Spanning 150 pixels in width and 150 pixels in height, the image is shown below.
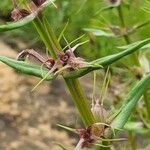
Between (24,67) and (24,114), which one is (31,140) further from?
(24,67)

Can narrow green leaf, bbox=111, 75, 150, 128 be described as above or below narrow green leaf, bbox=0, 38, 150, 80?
below

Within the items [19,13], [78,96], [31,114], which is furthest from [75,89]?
[31,114]

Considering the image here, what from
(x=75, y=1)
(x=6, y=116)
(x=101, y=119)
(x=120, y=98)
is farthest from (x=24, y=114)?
(x=101, y=119)

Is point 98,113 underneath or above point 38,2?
underneath

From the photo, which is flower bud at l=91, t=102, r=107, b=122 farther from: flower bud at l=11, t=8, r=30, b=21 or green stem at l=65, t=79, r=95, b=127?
flower bud at l=11, t=8, r=30, b=21

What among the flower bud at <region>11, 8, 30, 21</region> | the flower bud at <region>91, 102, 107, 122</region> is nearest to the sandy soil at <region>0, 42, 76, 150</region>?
the flower bud at <region>91, 102, 107, 122</region>

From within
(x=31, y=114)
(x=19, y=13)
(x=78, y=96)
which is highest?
(x=19, y=13)

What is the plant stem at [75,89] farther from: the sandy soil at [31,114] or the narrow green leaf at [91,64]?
the sandy soil at [31,114]

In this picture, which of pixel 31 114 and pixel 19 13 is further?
pixel 31 114

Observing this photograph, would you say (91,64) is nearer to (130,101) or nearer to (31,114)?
(130,101)
